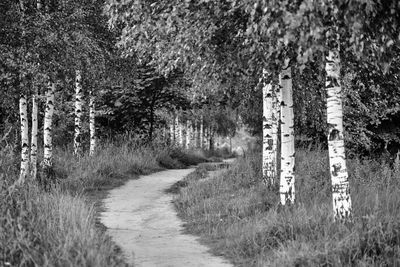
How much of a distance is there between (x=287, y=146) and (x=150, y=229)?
10.7ft

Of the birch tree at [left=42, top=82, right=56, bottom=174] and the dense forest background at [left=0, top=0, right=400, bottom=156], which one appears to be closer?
the dense forest background at [left=0, top=0, right=400, bottom=156]

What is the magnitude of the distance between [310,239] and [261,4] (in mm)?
3462

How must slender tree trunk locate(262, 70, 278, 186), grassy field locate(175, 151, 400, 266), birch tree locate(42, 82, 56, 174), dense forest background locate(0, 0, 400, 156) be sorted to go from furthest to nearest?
birch tree locate(42, 82, 56, 174) → slender tree trunk locate(262, 70, 278, 186) → dense forest background locate(0, 0, 400, 156) → grassy field locate(175, 151, 400, 266)

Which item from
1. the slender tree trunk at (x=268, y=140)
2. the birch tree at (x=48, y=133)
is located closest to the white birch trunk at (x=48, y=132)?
the birch tree at (x=48, y=133)

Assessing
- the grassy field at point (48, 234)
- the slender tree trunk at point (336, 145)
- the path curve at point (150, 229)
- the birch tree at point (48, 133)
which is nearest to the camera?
the grassy field at point (48, 234)

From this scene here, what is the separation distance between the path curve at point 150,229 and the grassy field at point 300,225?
38cm

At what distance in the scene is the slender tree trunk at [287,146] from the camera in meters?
10.4

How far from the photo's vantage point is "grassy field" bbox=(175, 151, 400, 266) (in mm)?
7012

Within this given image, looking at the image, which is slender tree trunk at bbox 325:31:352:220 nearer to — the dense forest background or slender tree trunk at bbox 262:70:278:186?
the dense forest background

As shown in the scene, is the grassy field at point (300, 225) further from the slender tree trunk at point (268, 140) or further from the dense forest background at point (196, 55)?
the dense forest background at point (196, 55)

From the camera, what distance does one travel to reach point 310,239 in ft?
24.7

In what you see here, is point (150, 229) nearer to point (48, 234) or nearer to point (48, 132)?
point (48, 234)

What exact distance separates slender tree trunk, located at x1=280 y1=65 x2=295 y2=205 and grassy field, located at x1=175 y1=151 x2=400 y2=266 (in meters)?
0.39

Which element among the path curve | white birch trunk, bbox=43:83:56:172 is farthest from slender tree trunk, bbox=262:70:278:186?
white birch trunk, bbox=43:83:56:172
